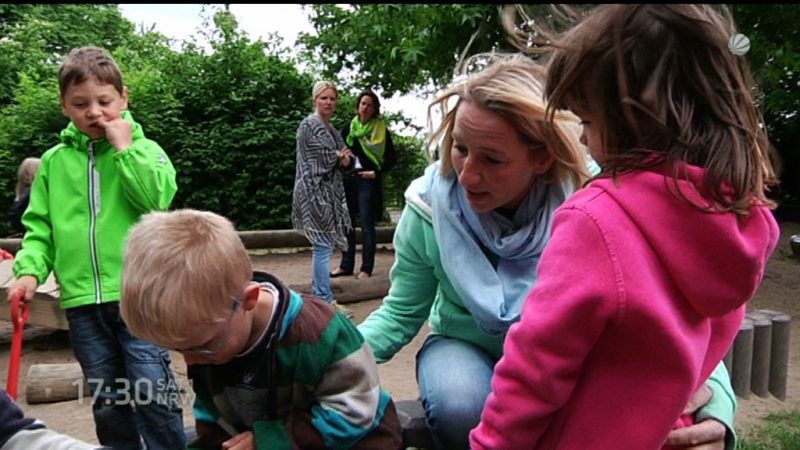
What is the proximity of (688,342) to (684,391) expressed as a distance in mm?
83

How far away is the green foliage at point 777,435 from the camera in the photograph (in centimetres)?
313

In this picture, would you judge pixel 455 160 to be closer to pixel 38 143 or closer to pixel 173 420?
pixel 173 420

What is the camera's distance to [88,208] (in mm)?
2564

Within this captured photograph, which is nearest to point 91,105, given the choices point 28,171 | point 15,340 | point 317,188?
point 15,340

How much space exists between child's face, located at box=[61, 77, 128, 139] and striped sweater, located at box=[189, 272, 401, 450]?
1.30m

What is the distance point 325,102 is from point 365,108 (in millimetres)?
906

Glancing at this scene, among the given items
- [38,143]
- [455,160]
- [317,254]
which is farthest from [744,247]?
[38,143]

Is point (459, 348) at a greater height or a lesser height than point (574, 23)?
lesser

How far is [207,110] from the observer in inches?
402

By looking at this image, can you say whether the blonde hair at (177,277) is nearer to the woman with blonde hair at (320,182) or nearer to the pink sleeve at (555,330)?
the pink sleeve at (555,330)

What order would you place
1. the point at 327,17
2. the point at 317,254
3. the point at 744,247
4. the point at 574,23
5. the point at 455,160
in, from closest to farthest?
the point at 744,247 < the point at 574,23 < the point at 455,160 < the point at 317,254 < the point at 327,17

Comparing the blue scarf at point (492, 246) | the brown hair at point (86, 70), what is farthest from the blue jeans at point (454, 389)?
the brown hair at point (86, 70)

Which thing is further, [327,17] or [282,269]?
[327,17]

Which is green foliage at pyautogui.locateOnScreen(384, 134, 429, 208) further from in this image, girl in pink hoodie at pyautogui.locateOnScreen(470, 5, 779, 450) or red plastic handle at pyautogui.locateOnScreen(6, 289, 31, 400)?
girl in pink hoodie at pyautogui.locateOnScreen(470, 5, 779, 450)
